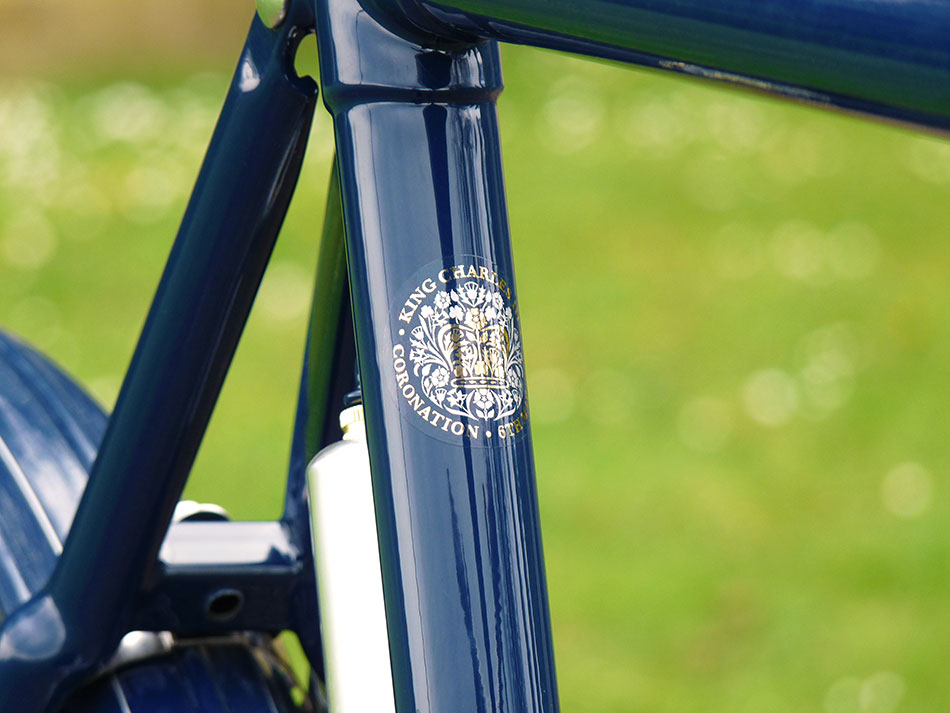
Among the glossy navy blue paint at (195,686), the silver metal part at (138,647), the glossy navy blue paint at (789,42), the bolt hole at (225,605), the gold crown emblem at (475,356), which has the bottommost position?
the glossy navy blue paint at (195,686)

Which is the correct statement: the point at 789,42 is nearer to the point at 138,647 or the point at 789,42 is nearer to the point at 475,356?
the point at 475,356

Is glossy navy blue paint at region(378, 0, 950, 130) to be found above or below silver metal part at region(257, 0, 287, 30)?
below

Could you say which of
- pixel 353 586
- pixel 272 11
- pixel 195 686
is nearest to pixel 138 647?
Result: pixel 195 686

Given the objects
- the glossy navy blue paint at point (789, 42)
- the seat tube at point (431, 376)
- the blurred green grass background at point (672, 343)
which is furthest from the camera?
the blurred green grass background at point (672, 343)

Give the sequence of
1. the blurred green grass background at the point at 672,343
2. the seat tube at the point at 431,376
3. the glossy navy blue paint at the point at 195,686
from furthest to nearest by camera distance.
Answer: the blurred green grass background at the point at 672,343 < the glossy navy blue paint at the point at 195,686 < the seat tube at the point at 431,376

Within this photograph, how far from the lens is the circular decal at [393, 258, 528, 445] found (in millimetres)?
510

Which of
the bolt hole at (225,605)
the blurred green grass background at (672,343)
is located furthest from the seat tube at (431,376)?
the blurred green grass background at (672,343)

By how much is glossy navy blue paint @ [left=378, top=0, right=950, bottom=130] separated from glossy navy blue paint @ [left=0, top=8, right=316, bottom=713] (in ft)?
0.54

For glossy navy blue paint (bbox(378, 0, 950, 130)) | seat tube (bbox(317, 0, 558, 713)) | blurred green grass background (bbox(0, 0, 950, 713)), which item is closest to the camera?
glossy navy blue paint (bbox(378, 0, 950, 130))

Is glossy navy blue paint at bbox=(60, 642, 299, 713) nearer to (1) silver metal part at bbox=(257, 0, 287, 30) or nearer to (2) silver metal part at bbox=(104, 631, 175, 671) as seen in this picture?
(2) silver metal part at bbox=(104, 631, 175, 671)

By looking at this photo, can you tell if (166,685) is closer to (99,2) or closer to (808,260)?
(808,260)

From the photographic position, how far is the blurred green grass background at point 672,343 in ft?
6.17

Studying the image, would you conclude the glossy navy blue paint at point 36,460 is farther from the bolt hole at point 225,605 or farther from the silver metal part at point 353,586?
the silver metal part at point 353,586

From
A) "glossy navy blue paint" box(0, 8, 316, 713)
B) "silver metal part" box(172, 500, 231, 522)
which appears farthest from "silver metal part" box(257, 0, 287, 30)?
"silver metal part" box(172, 500, 231, 522)
